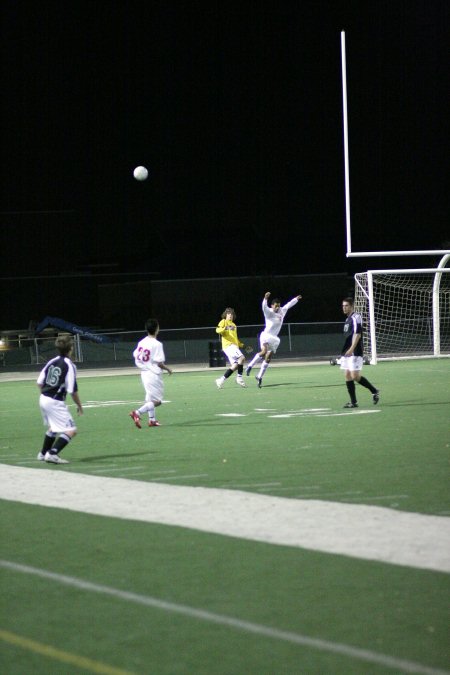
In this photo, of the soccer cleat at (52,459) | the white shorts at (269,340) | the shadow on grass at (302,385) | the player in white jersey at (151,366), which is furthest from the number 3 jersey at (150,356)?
the white shorts at (269,340)

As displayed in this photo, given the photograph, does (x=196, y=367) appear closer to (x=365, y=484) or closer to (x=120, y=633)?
(x=365, y=484)

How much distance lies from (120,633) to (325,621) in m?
1.09

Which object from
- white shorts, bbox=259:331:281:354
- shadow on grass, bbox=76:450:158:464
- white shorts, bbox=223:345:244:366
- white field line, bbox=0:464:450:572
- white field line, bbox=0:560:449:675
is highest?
white field line, bbox=0:560:449:675

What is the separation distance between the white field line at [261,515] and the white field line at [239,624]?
60.5 inches

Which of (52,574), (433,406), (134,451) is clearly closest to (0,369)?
(433,406)

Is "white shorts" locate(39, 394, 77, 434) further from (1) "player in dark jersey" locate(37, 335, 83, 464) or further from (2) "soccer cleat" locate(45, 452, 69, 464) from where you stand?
(2) "soccer cleat" locate(45, 452, 69, 464)

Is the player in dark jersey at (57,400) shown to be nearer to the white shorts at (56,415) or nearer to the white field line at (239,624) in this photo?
the white shorts at (56,415)

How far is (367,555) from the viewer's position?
7.21 metres

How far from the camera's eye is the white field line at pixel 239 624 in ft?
16.5

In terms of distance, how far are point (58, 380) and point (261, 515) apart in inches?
181

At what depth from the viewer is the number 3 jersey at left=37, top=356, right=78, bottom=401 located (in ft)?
41.8

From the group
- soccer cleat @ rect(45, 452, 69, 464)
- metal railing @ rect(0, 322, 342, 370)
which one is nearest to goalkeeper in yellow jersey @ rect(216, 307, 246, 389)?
soccer cleat @ rect(45, 452, 69, 464)

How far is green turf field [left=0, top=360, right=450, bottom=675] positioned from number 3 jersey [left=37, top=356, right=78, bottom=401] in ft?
2.87

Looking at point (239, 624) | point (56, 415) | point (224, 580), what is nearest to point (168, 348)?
point (56, 415)
